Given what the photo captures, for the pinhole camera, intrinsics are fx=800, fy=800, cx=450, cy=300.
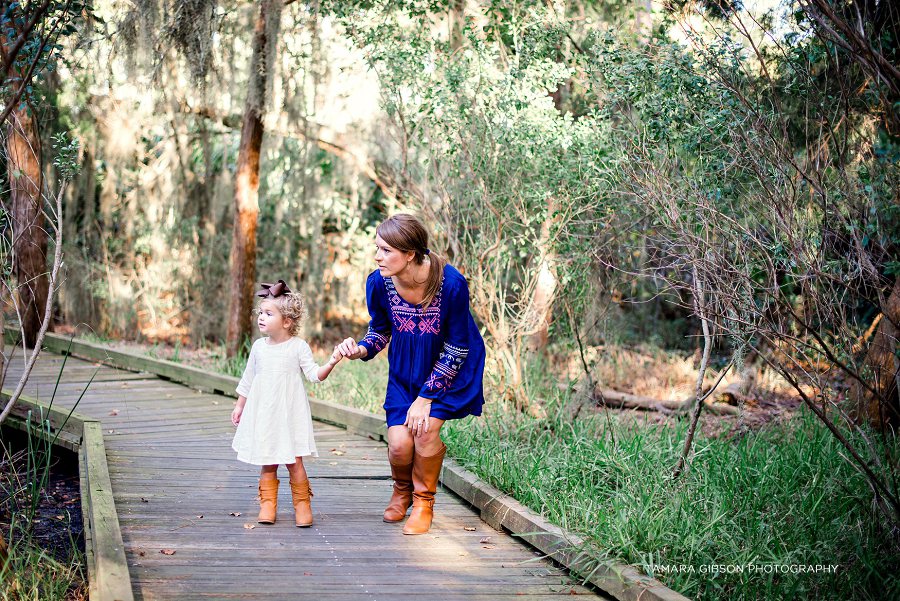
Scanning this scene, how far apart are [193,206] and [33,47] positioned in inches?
329

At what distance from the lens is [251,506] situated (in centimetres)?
451

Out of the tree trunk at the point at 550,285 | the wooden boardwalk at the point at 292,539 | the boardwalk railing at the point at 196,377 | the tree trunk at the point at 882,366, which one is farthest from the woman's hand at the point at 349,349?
the tree trunk at the point at 882,366

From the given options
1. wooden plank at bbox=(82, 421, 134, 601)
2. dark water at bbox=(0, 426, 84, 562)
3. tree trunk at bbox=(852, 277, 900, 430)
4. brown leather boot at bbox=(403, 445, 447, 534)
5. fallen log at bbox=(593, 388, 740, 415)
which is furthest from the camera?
fallen log at bbox=(593, 388, 740, 415)

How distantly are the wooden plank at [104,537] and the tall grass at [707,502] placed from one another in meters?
1.98

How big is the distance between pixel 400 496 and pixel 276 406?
87cm

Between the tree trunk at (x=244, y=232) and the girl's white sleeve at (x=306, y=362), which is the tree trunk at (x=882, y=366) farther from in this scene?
the tree trunk at (x=244, y=232)

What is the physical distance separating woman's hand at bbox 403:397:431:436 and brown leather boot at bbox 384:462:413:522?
0.30 meters

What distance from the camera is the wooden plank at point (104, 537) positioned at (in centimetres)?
293

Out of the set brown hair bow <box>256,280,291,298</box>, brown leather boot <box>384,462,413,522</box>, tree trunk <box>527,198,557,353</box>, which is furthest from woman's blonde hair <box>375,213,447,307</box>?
tree trunk <box>527,198,557,353</box>

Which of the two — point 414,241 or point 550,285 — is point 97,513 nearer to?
point 414,241

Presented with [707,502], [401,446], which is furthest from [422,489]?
[707,502]

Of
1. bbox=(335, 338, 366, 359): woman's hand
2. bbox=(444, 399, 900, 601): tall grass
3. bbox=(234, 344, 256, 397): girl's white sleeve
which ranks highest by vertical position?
bbox=(335, 338, 366, 359): woman's hand

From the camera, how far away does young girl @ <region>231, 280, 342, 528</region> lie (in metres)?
4.06

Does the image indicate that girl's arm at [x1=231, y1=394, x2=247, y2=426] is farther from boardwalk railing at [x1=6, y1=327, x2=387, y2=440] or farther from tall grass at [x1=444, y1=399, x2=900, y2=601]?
tall grass at [x1=444, y1=399, x2=900, y2=601]
